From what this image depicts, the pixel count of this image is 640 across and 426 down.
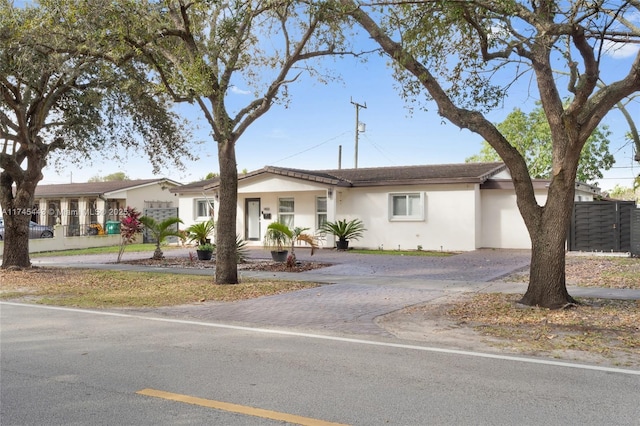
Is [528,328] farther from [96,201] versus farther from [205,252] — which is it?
[96,201]

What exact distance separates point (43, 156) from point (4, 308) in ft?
24.6

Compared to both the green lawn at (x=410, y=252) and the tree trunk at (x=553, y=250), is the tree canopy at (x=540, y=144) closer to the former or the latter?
the green lawn at (x=410, y=252)

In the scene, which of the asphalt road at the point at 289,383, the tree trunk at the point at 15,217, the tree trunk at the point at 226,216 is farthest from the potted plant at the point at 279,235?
the asphalt road at the point at 289,383

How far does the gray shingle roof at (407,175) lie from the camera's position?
22.1 m

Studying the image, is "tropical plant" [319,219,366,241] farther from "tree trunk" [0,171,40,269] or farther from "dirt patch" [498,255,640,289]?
"tree trunk" [0,171,40,269]

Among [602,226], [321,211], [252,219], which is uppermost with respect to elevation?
[321,211]

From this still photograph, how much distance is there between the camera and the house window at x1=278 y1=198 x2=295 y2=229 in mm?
25797

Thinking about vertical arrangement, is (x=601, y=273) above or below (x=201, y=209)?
below

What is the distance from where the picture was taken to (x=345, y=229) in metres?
23.2

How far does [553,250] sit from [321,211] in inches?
643

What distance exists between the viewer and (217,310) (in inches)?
385

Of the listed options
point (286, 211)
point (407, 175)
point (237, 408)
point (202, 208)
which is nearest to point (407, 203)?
point (407, 175)

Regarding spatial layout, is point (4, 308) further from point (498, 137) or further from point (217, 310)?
point (498, 137)

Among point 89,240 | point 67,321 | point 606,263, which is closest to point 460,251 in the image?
point 606,263
